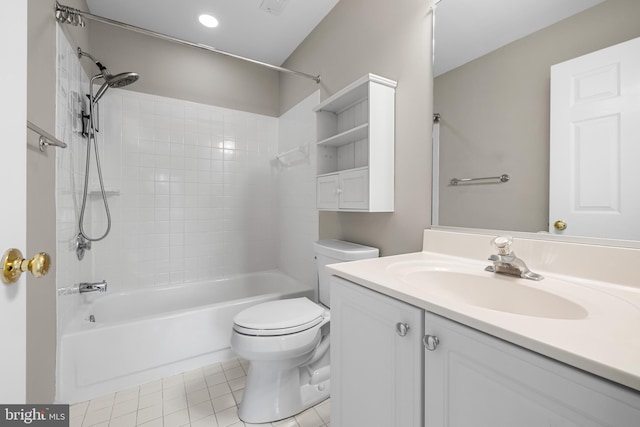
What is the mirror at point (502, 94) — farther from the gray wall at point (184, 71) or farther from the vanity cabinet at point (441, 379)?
the gray wall at point (184, 71)

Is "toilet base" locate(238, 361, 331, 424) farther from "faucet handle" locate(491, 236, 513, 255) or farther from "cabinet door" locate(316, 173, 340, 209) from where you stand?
"faucet handle" locate(491, 236, 513, 255)

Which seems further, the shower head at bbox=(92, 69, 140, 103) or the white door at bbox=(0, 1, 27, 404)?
the shower head at bbox=(92, 69, 140, 103)

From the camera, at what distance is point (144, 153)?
2160 millimetres

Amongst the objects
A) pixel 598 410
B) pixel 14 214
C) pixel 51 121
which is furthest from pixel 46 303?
pixel 598 410

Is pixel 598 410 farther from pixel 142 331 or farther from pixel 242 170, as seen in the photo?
pixel 242 170

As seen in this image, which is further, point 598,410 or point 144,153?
point 144,153

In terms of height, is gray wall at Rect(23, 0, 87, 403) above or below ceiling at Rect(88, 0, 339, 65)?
below

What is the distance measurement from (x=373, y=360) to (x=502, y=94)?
1.05m

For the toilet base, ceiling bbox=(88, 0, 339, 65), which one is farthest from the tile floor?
ceiling bbox=(88, 0, 339, 65)

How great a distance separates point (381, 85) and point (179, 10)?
5.40 ft

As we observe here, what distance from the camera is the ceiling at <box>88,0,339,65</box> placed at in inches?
71.4

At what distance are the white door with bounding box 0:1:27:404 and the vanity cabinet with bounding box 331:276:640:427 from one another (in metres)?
0.77

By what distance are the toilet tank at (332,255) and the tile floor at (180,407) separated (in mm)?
599

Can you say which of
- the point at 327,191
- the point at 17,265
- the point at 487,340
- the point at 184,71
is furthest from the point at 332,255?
the point at 184,71
